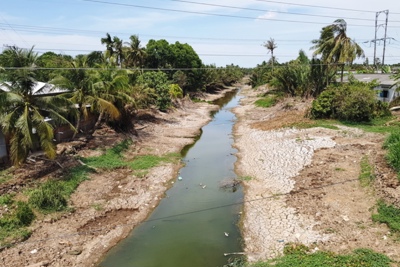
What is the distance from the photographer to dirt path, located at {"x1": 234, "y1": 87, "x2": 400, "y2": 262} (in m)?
10.7

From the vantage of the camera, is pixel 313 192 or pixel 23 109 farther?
pixel 23 109

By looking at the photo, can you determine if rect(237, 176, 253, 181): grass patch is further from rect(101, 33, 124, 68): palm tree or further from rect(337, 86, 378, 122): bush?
rect(101, 33, 124, 68): palm tree

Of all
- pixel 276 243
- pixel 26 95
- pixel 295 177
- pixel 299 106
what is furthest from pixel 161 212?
pixel 299 106

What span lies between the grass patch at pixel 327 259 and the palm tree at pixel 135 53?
35.5 m

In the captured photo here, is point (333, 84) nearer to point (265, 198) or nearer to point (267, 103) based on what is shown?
point (267, 103)

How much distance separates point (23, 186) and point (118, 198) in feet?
13.7

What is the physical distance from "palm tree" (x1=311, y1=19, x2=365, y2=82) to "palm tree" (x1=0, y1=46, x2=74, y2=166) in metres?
24.9

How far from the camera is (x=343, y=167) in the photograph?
16.6 metres

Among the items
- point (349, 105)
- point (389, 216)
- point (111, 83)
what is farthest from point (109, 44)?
point (389, 216)

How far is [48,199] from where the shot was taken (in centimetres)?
1303

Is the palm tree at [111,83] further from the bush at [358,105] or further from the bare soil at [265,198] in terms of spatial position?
the bush at [358,105]

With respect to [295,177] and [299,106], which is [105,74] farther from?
[299,106]

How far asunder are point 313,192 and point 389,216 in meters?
3.55

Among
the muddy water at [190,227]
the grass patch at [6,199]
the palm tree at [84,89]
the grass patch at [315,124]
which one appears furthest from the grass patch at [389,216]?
the palm tree at [84,89]
